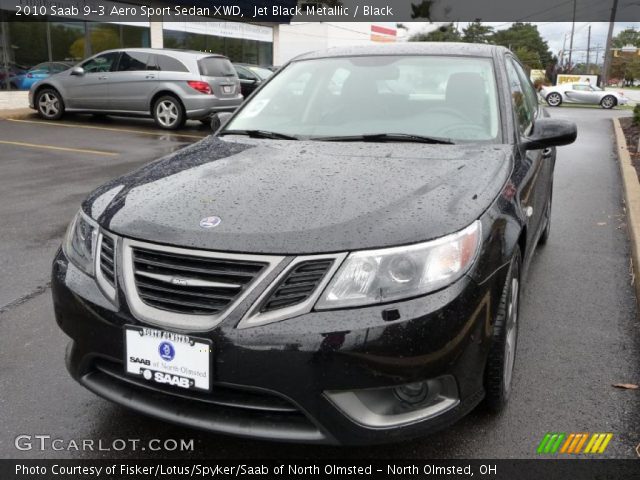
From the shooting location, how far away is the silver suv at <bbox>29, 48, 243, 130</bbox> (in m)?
13.2

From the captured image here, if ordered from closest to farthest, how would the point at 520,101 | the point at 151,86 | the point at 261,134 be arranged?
the point at 261,134
the point at 520,101
the point at 151,86

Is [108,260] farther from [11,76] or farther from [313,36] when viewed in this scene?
[313,36]

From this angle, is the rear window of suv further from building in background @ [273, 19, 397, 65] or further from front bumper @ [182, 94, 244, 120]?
building in background @ [273, 19, 397, 65]

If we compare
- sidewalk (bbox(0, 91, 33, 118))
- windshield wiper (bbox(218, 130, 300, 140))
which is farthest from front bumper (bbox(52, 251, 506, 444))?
sidewalk (bbox(0, 91, 33, 118))

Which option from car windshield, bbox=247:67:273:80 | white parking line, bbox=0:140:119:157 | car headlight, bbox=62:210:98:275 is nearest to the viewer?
car headlight, bbox=62:210:98:275

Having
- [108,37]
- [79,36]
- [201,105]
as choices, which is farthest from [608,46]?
[201,105]

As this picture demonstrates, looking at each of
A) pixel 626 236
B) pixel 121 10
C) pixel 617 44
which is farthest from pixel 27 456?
pixel 617 44

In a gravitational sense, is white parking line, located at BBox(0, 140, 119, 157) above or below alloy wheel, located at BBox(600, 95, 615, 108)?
above

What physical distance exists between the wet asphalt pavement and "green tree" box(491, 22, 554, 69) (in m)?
87.8

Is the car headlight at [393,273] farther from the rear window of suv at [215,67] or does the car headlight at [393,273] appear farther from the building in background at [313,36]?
the building in background at [313,36]

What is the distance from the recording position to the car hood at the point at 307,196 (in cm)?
218

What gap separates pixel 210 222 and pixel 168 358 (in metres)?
0.50

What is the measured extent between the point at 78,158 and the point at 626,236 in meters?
7.64

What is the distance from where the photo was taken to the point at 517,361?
334cm
